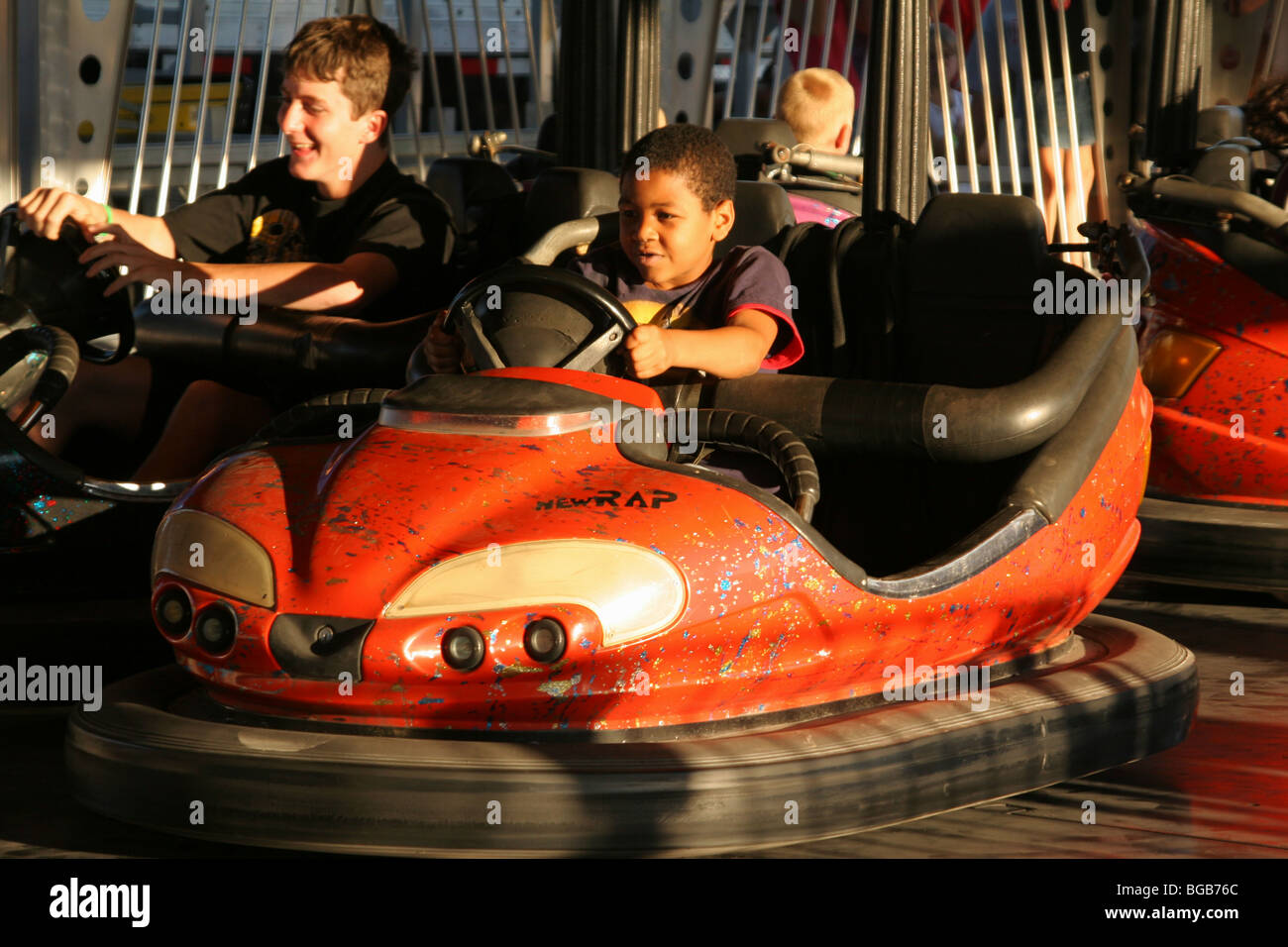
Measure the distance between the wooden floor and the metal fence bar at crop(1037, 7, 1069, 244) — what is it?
4.90 metres

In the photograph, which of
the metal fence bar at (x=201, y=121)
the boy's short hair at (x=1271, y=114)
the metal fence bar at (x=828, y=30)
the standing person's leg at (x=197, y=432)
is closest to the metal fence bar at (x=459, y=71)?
the metal fence bar at (x=201, y=121)

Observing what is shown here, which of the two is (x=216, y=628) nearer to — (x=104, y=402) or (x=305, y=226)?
(x=104, y=402)

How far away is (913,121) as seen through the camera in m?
2.88

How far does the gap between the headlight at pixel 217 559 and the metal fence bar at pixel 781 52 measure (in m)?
5.98

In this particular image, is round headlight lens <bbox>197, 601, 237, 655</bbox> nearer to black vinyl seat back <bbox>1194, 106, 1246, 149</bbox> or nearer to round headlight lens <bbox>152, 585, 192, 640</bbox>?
round headlight lens <bbox>152, 585, 192, 640</bbox>

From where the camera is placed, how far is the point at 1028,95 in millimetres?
7363

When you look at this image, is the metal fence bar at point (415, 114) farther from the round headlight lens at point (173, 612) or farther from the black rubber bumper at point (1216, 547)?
the round headlight lens at point (173, 612)

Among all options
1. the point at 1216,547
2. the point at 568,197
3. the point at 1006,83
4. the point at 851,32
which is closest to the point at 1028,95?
the point at 1006,83

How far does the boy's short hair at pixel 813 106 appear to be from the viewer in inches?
187

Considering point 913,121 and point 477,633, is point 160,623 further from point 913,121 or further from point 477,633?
point 913,121

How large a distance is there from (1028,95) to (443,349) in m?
5.66

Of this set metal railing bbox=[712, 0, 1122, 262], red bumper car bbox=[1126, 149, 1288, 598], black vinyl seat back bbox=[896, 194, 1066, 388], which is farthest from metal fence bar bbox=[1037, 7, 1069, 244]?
black vinyl seat back bbox=[896, 194, 1066, 388]
